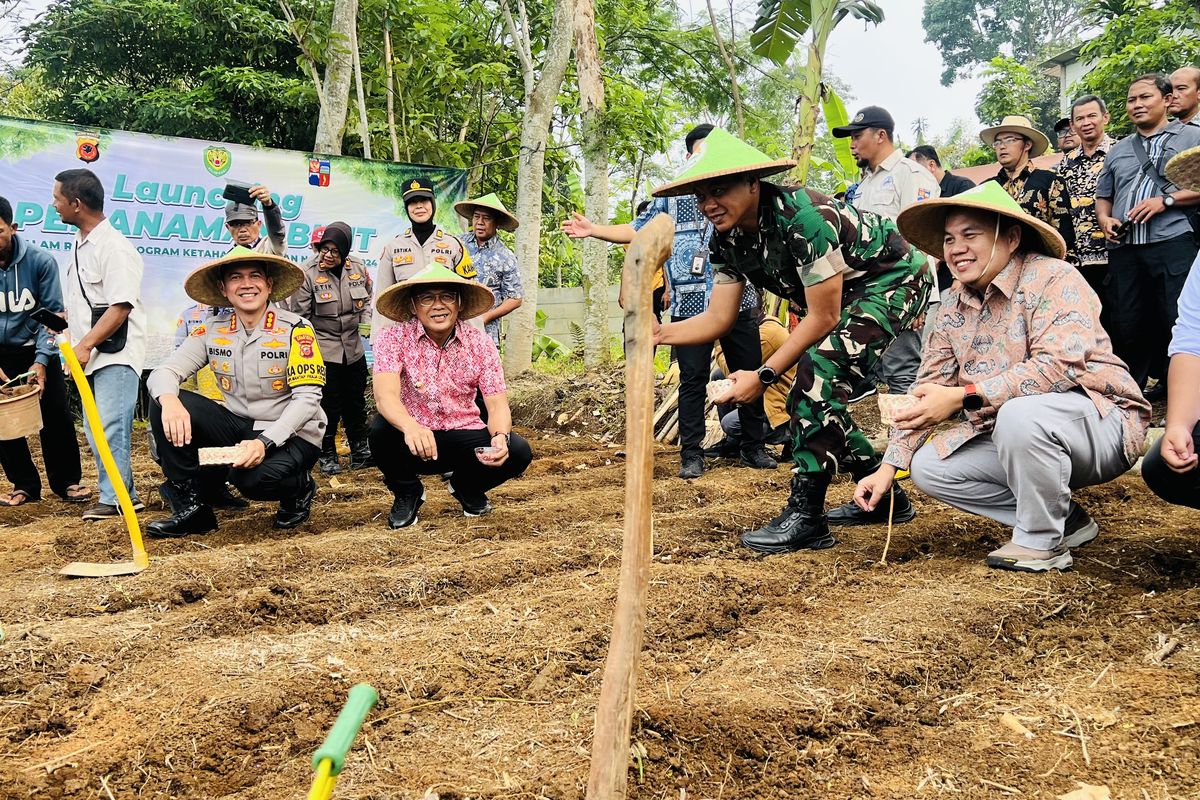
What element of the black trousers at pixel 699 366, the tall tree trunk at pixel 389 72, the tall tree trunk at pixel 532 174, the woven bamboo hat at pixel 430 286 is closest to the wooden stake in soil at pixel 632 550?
the woven bamboo hat at pixel 430 286

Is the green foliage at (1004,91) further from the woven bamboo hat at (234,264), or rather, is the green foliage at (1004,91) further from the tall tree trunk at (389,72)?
the woven bamboo hat at (234,264)

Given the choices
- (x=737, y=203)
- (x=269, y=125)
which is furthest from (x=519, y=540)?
(x=269, y=125)

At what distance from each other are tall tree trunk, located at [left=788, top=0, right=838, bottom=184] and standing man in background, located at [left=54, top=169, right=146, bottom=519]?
A: 4653mm

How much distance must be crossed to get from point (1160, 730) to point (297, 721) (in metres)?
1.94

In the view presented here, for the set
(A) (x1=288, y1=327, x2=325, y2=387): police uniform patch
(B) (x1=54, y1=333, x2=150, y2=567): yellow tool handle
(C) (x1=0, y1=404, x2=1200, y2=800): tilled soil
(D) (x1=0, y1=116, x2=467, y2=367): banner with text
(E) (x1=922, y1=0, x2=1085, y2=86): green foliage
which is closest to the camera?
(C) (x1=0, y1=404, x2=1200, y2=800): tilled soil

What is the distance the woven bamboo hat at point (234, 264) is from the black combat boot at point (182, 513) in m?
0.86

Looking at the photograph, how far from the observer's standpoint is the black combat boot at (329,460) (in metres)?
5.90

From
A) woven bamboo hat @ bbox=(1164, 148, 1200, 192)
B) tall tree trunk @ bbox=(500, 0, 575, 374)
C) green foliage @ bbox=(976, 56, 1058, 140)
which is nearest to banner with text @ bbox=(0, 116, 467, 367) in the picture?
tall tree trunk @ bbox=(500, 0, 575, 374)

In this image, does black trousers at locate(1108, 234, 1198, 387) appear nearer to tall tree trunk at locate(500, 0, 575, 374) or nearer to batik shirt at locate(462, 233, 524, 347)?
batik shirt at locate(462, 233, 524, 347)

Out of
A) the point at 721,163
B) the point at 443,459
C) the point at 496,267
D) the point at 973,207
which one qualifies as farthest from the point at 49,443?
the point at 973,207

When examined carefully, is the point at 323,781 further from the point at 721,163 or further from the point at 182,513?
the point at 182,513

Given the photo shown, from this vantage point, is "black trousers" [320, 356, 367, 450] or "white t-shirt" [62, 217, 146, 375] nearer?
"white t-shirt" [62, 217, 146, 375]

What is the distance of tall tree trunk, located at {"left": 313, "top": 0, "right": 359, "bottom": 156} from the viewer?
323 inches

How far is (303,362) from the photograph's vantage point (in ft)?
13.7
